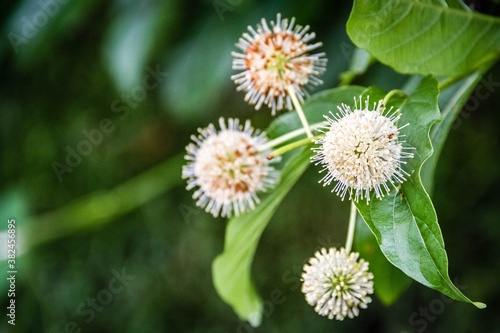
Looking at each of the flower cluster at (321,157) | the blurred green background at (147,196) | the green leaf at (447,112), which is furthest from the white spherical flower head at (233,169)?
the blurred green background at (147,196)

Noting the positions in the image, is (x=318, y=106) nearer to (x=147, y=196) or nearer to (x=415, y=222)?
(x=415, y=222)

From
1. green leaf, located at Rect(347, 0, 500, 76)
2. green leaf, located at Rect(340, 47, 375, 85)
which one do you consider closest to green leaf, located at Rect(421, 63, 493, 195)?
green leaf, located at Rect(347, 0, 500, 76)

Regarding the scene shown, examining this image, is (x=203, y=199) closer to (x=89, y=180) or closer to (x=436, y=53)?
(x=436, y=53)

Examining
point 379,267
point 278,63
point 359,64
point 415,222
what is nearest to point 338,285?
point 415,222

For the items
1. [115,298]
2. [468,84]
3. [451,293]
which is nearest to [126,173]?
[115,298]

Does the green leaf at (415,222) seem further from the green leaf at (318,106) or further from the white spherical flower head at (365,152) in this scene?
the green leaf at (318,106)

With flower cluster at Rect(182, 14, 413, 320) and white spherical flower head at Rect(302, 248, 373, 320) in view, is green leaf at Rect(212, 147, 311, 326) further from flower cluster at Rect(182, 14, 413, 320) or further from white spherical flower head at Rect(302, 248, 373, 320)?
white spherical flower head at Rect(302, 248, 373, 320)

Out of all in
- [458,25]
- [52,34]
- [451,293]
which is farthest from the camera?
[52,34]
